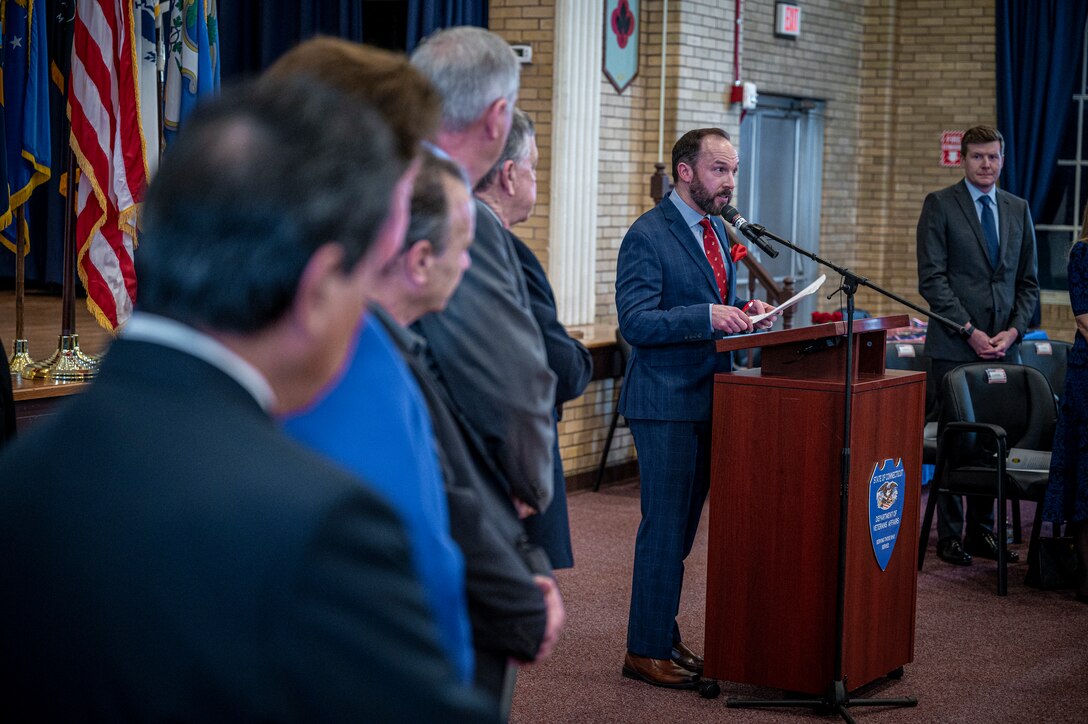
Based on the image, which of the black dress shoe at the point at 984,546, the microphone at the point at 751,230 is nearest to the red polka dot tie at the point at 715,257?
the microphone at the point at 751,230

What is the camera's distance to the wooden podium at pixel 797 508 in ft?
11.4

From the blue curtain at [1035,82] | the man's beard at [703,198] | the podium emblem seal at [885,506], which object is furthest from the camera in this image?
the blue curtain at [1035,82]

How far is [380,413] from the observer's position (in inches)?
45.9

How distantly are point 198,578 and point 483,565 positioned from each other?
2.70 feet

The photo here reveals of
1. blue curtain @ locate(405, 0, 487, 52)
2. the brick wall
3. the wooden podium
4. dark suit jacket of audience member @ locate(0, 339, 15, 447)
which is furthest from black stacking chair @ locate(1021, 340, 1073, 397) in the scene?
dark suit jacket of audience member @ locate(0, 339, 15, 447)

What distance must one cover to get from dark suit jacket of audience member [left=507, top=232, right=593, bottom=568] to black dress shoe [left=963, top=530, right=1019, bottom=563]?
3675 mm

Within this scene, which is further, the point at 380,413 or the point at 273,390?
the point at 380,413

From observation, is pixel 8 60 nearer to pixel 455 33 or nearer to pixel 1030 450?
pixel 455 33

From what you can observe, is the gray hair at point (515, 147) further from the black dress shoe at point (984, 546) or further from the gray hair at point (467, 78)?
the black dress shoe at point (984, 546)

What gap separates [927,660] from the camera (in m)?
4.13

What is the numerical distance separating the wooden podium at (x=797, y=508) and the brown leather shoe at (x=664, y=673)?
11 centimetres

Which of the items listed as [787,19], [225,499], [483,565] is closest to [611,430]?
[787,19]

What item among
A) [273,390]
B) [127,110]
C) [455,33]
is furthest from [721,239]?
[273,390]

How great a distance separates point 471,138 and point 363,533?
1221mm
